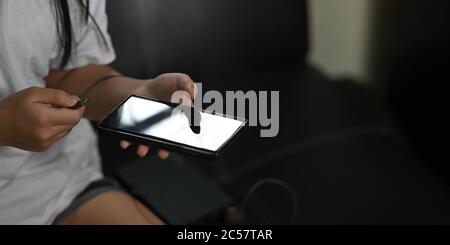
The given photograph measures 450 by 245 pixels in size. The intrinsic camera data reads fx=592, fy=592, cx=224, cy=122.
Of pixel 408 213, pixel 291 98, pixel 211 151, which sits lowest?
pixel 408 213

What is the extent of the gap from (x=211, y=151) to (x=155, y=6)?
0.27 m

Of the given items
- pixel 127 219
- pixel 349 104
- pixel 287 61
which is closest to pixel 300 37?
pixel 287 61

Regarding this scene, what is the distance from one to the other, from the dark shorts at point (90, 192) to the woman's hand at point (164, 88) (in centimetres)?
16

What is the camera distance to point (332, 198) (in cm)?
82

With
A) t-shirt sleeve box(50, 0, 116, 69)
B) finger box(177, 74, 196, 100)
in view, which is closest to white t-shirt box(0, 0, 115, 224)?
t-shirt sleeve box(50, 0, 116, 69)

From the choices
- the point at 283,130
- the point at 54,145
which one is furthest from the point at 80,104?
the point at 283,130

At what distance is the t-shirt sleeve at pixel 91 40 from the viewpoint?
582 millimetres

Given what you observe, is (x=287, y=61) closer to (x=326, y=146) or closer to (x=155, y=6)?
(x=326, y=146)

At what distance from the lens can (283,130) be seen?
0.88 m

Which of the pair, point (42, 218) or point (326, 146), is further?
point (326, 146)

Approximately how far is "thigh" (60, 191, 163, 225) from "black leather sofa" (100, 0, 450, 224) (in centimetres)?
6

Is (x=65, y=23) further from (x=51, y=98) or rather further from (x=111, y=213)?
(x=111, y=213)

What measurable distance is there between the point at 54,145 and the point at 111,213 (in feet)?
0.33

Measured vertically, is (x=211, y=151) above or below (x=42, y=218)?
above
